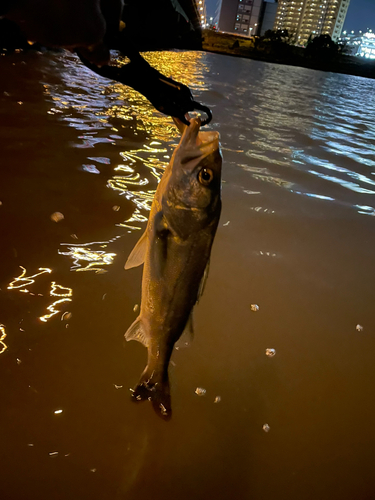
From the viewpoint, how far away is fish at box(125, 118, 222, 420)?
181cm

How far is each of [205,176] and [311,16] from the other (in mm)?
184293

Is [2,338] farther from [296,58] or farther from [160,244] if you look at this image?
[296,58]

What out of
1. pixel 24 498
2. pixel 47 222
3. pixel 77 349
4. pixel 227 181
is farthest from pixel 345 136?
pixel 24 498

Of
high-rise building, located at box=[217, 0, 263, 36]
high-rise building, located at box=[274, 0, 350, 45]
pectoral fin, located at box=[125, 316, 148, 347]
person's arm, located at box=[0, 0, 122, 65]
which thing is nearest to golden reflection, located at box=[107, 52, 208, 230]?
pectoral fin, located at box=[125, 316, 148, 347]

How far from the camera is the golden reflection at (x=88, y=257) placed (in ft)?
10.6

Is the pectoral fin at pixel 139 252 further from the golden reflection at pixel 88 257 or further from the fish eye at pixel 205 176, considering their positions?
the golden reflection at pixel 88 257

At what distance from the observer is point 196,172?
1.81 m

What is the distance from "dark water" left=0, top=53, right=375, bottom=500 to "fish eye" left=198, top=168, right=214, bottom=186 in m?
1.55

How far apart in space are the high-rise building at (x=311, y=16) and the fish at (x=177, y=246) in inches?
6817

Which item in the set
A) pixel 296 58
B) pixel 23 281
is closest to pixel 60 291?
pixel 23 281

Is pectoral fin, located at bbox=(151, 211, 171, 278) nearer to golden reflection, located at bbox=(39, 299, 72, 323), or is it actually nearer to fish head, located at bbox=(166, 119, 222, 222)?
fish head, located at bbox=(166, 119, 222, 222)

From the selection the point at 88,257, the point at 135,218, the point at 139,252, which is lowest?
the point at 88,257

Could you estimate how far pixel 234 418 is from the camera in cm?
239

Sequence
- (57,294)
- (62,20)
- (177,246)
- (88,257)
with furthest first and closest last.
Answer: (88,257) < (57,294) < (177,246) < (62,20)
